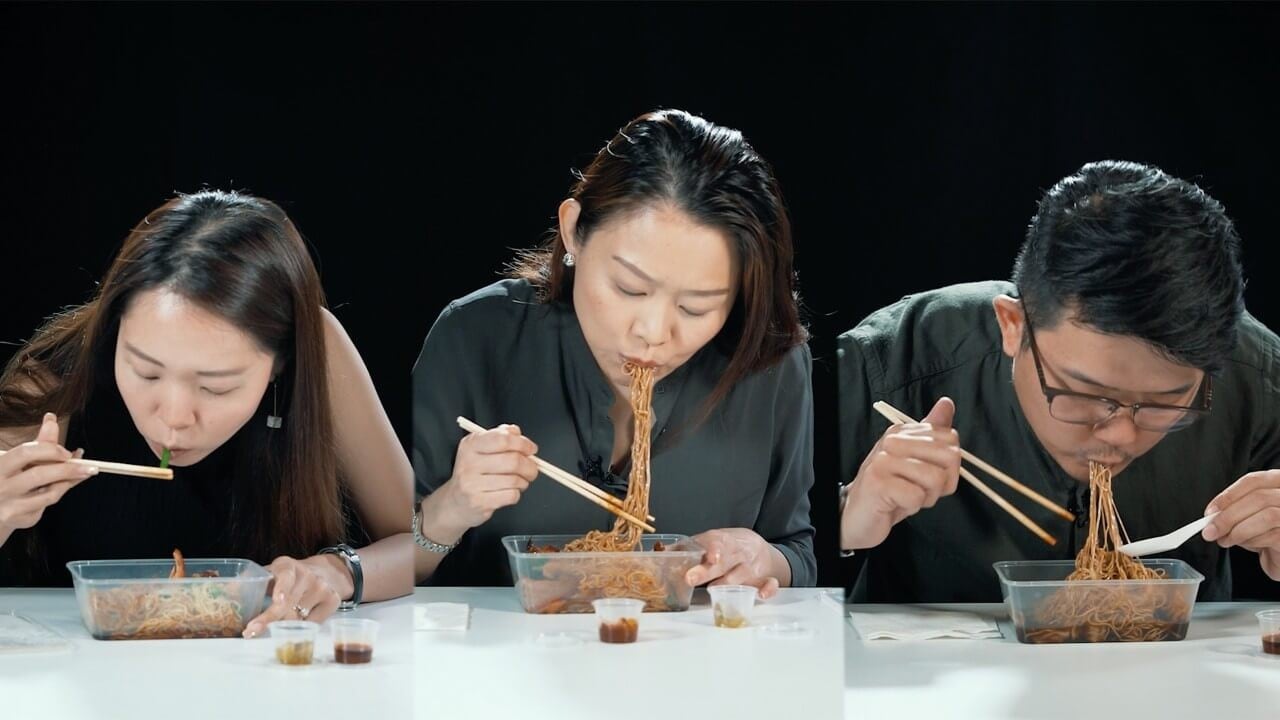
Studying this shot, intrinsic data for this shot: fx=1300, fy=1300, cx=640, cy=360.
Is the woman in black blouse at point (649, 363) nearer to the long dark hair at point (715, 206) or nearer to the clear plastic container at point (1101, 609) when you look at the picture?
the long dark hair at point (715, 206)

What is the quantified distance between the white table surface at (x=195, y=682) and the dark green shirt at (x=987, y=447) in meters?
1.03

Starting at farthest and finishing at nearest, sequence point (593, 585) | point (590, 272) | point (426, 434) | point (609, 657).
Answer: point (426, 434)
point (590, 272)
point (593, 585)
point (609, 657)

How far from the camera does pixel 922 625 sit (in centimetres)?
230

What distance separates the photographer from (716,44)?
8.83ft

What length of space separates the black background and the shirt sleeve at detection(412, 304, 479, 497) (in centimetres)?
6

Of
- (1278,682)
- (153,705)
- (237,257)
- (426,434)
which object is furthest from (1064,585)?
(237,257)

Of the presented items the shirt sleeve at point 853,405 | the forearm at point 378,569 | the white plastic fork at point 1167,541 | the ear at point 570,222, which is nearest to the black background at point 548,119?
the shirt sleeve at point 853,405

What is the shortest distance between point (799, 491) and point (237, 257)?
1208mm

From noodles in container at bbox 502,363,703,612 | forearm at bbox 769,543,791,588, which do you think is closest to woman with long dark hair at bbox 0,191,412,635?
noodles in container at bbox 502,363,703,612

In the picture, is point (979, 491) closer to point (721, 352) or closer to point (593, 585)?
point (721, 352)

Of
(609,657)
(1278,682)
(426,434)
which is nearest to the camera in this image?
(1278,682)

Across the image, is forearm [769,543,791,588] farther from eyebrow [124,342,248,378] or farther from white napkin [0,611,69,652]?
white napkin [0,611,69,652]

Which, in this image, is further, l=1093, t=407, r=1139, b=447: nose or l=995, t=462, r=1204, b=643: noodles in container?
l=1093, t=407, r=1139, b=447: nose

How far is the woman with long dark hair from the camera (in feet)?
8.00
